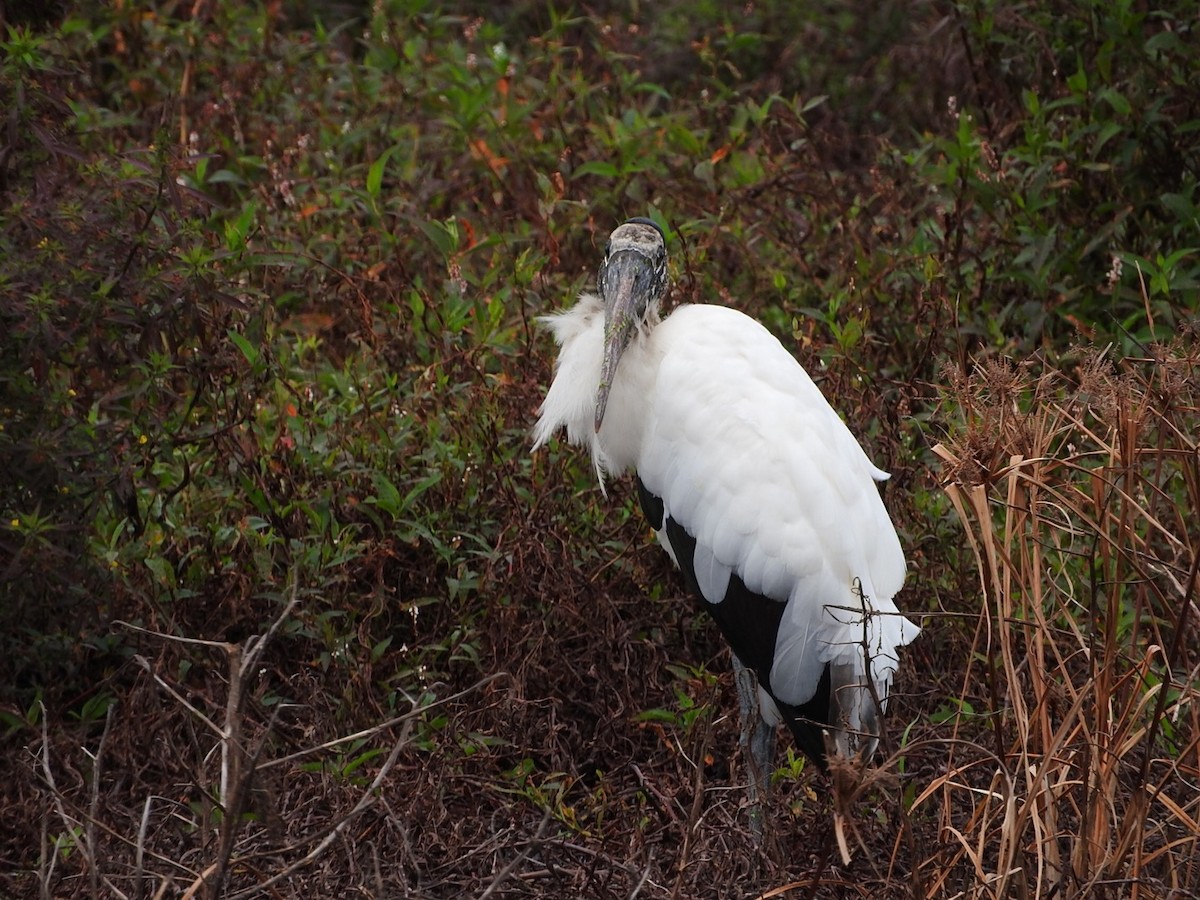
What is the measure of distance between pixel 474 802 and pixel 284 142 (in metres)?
2.96

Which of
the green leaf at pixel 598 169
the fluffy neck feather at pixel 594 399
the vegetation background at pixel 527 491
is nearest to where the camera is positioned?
the vegetation background at pixel 527 491

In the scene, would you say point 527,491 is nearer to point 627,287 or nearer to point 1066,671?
point 627,287

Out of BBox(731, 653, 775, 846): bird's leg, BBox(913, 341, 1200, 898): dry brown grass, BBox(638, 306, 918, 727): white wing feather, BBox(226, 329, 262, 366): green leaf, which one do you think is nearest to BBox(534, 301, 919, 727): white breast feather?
BBox(638, 306, 918, 727): white wing feather

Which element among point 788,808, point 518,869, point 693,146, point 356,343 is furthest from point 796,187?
point 518,869

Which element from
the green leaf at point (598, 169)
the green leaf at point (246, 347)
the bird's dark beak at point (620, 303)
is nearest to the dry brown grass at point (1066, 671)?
the bird's dark beak at point (620, 303)

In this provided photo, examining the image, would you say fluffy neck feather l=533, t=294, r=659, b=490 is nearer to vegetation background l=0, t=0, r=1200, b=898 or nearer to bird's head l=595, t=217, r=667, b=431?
bird's head l=595, t=217, r=667, b=431

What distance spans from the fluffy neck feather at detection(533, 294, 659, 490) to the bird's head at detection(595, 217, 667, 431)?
0.16 feet

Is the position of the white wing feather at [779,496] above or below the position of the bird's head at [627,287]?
below

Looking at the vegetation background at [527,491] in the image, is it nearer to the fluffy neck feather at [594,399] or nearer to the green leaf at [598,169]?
the green leaf at [598,169]

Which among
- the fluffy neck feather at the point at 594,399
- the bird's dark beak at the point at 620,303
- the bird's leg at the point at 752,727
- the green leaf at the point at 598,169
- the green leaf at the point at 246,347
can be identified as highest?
the bird's dark beak at the point at 620,303

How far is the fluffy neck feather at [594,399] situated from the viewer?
361 centimetres

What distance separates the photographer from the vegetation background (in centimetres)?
270

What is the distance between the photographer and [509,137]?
561 cm

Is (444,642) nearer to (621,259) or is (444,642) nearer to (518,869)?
(518,869)
